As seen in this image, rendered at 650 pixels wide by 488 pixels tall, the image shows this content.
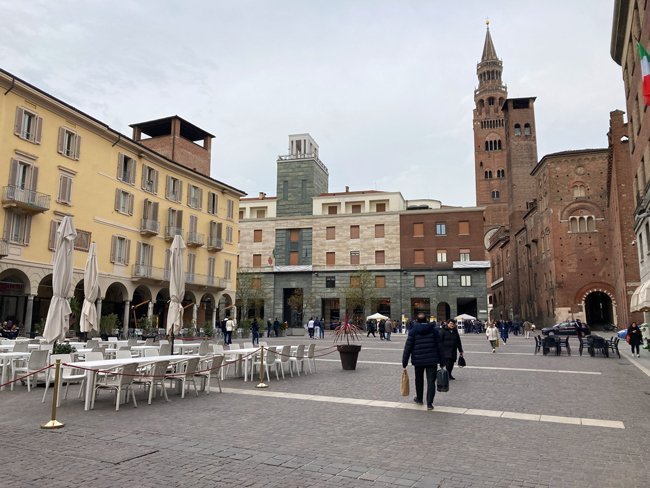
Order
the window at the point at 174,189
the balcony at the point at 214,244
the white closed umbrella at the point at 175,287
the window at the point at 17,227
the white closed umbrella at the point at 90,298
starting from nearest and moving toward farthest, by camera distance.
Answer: the white closed umbrella at the point at 90,298
the white closed umbrella at the point at 175,287
the window at the point at 17,227
the window at the point at 174,189
the balcony at the point at 214,244

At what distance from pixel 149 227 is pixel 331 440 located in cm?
3064

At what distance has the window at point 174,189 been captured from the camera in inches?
1460

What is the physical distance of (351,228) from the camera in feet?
188

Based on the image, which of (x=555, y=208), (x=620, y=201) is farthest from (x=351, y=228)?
(x=620, y=201)

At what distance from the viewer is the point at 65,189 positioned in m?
28.5

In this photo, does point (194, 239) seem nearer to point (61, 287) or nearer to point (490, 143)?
point (61, 287)

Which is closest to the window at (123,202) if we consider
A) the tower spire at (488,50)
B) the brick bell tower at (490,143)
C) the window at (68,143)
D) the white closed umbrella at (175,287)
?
the window at (68,143)

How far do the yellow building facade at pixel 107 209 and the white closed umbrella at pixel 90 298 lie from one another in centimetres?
516

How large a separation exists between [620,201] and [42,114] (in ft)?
125

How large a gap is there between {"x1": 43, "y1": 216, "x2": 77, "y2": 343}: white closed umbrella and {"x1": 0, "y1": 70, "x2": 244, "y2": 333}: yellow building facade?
8.07 meters

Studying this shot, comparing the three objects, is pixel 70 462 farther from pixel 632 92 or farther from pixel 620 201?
pixel 620 201

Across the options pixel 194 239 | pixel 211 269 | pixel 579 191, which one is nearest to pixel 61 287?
pixel 194 239

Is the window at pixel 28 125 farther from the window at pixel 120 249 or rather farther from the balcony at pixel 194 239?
the balcony at pixel 194 239

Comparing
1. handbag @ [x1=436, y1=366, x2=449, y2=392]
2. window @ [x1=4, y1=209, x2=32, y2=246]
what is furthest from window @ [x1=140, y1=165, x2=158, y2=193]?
handbag @ [x1=436, y1=366, x2=449, y2=392]
